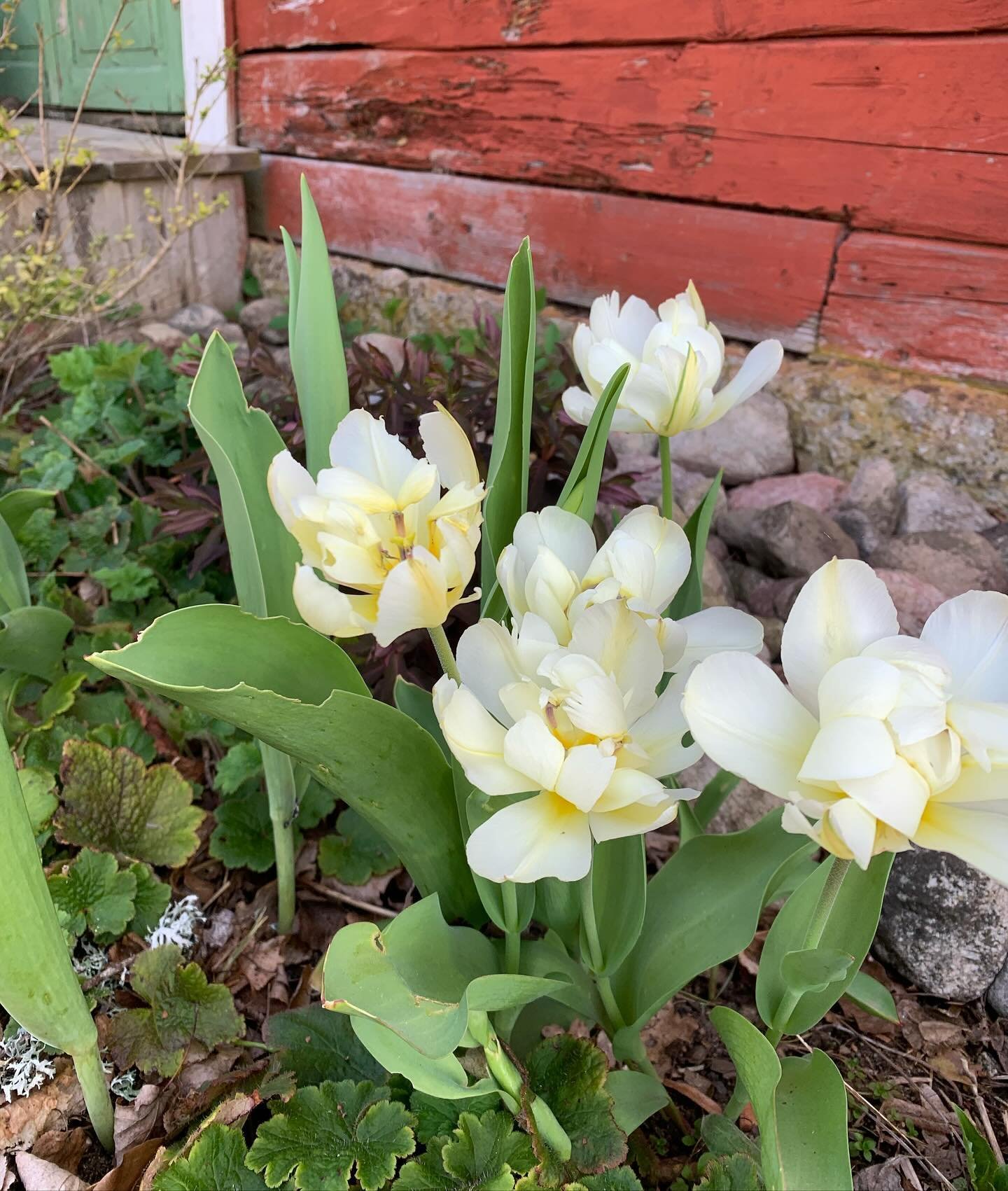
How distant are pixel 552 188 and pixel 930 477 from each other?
1263 millimetres

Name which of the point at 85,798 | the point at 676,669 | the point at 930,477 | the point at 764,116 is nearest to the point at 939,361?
the point at 930,477

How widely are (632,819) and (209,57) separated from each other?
3.56 meters

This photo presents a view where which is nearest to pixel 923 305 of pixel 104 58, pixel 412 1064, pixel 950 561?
pixel 950 561

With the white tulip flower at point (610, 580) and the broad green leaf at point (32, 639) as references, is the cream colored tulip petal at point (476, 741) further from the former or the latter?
the broad green leaf at point (32, 639)

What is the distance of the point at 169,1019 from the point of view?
3.01ft

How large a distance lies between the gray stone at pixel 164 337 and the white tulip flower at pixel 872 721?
2.39 m

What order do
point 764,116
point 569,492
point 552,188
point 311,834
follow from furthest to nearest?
point 552,188 < point 764,116 < point 311,834 < point 569,492

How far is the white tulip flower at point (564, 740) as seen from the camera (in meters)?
0.52

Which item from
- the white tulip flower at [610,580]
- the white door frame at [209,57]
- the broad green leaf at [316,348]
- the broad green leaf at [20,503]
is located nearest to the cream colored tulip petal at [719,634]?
the white tulip flower at [610,580]

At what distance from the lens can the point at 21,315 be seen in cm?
202

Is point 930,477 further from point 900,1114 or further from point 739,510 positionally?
point 900,1114

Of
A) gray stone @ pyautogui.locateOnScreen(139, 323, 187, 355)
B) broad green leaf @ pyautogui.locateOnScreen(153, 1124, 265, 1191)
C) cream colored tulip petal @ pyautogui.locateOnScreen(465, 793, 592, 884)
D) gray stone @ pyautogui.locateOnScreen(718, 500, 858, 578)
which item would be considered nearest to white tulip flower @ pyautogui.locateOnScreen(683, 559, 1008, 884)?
cream colored tulip petal @ pyautogui.locateOnScreen(465, 793, 592, 884)

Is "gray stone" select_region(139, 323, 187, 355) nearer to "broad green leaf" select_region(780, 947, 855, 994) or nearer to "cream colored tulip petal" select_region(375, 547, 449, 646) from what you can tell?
"cream colored tulip petal" select_region(375, 547, 449, 646)

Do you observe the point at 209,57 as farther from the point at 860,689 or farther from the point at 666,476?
the point at 860,689
